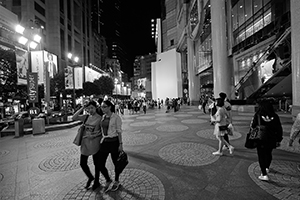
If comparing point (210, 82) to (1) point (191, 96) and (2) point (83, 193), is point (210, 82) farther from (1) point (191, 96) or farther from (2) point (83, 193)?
(2) point (83, 193)

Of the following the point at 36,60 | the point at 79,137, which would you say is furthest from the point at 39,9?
the point at 79,137

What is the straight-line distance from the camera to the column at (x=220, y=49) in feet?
55.5

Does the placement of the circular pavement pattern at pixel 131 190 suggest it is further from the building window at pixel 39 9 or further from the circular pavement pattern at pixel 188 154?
the building window at pixel 39 9

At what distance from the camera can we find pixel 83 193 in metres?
2.97

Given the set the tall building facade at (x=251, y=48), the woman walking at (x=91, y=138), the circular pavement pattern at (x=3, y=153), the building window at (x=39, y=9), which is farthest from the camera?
the building window at (x=39, y=9)

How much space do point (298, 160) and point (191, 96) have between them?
25.7 meters

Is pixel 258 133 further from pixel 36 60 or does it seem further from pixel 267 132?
pixel 36 60

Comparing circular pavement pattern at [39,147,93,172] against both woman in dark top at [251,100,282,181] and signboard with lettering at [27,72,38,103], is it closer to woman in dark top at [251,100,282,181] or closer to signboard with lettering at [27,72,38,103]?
woman in dark top at [251,100,282,181]

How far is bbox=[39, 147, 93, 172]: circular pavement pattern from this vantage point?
4144 mm

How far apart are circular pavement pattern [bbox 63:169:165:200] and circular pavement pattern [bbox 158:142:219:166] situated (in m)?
1.17

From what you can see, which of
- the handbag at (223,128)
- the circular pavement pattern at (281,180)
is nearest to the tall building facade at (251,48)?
the handbag at (223,128)

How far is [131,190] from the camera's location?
2975mm

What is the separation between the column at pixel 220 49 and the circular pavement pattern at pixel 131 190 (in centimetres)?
1635

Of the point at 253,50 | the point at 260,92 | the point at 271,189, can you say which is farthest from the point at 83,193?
the point at 253,50
